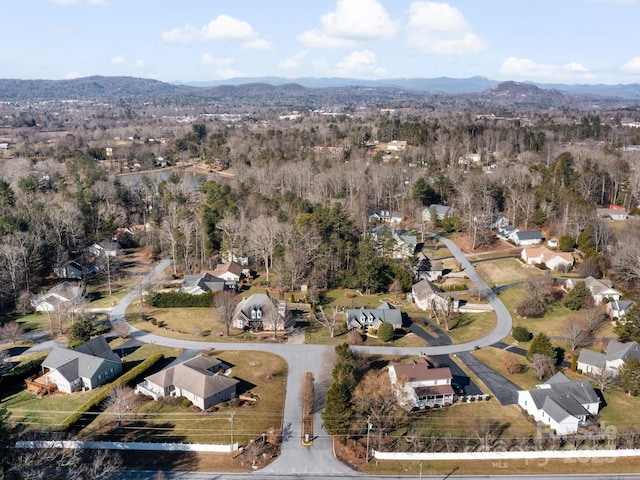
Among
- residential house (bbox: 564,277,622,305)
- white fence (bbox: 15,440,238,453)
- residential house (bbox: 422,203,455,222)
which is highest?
residential house (bbox: 422,203,455,222)

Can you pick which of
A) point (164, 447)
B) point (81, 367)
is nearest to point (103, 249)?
point (81, 367)

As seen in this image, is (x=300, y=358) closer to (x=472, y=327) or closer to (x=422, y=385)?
(x=422, y=385)

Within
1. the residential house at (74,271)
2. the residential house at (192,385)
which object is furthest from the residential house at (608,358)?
the residential house at (74,271)

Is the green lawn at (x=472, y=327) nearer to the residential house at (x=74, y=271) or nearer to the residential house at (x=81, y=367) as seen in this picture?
the residential house at (x=81, y=367)

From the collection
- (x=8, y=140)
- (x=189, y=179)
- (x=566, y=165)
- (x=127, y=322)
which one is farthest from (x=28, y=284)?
(x=8, y=140)

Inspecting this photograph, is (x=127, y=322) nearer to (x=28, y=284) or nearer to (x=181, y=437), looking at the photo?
(x=28, y=284)

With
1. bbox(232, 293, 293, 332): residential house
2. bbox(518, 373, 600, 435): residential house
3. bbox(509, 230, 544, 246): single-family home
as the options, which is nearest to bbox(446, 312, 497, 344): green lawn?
bbox(518, 373, 600, 435): residential house

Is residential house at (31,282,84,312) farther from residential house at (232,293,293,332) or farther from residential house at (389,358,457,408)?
residential house at (389,358,457,408)
